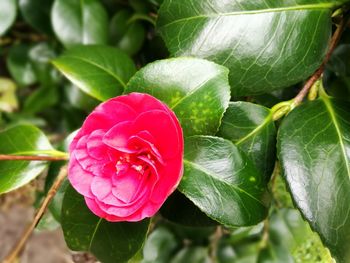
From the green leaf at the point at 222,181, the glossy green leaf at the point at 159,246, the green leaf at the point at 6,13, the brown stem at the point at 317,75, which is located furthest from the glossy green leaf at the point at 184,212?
the green leaf at the point at 6,13

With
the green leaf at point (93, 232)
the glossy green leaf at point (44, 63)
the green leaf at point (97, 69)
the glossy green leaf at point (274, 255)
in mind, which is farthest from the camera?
the glossy green leaf at point (44, 63)

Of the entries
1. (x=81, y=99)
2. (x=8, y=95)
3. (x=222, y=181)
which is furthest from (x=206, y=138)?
(x=8, y=95)

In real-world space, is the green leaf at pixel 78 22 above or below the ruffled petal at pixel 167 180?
below

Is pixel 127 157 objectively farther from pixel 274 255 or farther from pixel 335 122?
pixel 274 255

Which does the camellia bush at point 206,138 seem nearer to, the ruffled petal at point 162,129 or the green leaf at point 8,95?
the ruffled petal at point 162,129

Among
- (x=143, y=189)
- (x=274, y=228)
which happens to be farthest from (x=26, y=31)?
(x=143, y=189)

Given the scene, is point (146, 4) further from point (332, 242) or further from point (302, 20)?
point (332, 242)
